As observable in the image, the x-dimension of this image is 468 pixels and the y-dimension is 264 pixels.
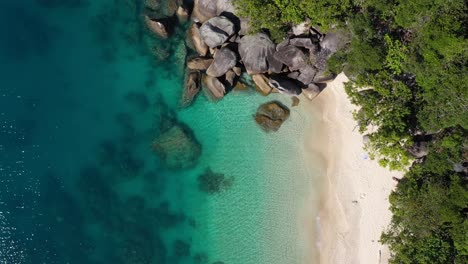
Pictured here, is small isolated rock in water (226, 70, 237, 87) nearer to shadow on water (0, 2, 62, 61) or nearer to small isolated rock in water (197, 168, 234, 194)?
small isolated rock in water (197, 168, 234, 194)

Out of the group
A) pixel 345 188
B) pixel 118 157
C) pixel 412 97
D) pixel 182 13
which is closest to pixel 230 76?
pixel 182 13

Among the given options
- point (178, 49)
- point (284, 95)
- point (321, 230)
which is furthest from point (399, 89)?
point (178, 49)

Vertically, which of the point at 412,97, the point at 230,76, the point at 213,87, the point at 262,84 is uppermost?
the point at 412,97

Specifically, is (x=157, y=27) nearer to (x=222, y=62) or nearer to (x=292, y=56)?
(x=222, y=62)

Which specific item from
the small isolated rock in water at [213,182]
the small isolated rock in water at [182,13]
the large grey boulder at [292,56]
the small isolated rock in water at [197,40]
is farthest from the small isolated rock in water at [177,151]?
the large grey boulder at [292,56]

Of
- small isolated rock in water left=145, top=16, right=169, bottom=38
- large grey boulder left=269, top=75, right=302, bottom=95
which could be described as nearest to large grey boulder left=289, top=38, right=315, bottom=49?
large grey boulder left=269, top=75, right=302, bottom=95

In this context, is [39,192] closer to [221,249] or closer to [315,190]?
[221,249]

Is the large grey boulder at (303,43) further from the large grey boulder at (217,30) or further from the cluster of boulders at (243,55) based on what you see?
the large grey boulder at (217,30)

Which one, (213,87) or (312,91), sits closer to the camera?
(312,91)
